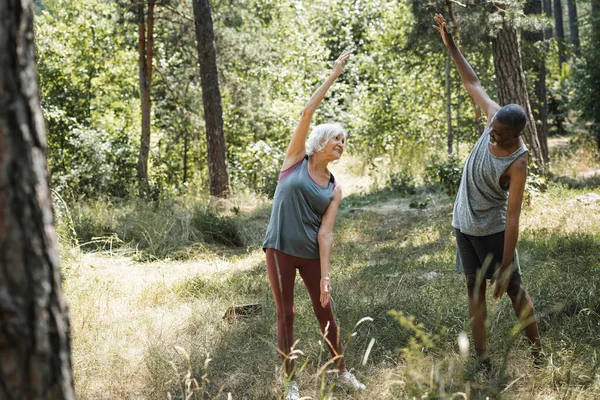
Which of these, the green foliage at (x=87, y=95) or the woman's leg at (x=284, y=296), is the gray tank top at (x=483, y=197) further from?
the green foliage at (x=87, y=95)

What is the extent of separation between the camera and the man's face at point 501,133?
13.8 ft

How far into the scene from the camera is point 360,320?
3.30 m

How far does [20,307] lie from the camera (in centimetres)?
181

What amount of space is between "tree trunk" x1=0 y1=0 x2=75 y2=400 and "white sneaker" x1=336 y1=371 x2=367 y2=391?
9.14 ft

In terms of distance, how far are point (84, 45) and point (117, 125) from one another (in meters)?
2.54

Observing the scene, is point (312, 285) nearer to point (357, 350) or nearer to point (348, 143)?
point (357, 350)

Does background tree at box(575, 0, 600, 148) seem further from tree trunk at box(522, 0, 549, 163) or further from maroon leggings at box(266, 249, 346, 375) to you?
maroon leggings at box(266, 249, 346, 375)

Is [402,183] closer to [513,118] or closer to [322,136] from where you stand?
[322,136]

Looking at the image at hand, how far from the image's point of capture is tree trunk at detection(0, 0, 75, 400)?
5.88 ft

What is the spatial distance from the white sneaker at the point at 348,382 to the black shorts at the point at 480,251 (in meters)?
1.10

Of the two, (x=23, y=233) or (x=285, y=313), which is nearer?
(x=23, y=233)

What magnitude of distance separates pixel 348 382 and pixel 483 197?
1.51m

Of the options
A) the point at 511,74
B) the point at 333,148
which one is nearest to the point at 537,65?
the point at 511,74

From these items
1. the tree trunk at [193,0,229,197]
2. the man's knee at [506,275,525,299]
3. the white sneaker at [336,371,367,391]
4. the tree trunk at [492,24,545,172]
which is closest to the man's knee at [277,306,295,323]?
the white sneaker at [336,371,367,391]
